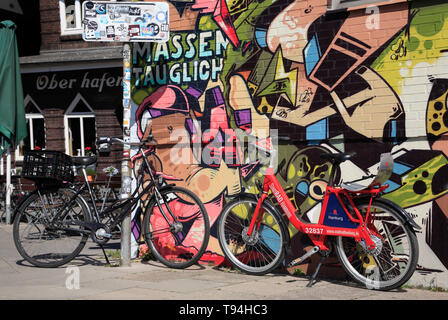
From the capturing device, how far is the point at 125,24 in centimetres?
719

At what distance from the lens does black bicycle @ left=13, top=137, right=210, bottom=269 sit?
7043mm

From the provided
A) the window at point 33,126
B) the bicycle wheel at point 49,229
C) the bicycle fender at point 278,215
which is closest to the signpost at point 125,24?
the bicycle wheel at point 49,229

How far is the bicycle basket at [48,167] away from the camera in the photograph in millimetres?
7117

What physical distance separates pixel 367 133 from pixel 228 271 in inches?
84.3

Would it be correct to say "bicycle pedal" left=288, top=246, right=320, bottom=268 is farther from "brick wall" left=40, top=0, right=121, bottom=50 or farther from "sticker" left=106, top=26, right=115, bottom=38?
"brick wall" left=40, top=0, right=121, bottom=50

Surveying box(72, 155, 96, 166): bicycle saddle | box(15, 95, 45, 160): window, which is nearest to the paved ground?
box(72, 155, 96, 166): bicycle saddle

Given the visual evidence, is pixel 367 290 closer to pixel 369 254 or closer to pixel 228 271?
pixel 369 254

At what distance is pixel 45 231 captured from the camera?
720 cm

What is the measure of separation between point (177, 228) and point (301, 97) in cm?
196

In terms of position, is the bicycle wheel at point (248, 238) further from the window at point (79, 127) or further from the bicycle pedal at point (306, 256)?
the window at point (79, 127)

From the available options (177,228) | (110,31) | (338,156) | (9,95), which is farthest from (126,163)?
(9,95)

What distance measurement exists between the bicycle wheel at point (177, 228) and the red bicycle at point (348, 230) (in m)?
0.43

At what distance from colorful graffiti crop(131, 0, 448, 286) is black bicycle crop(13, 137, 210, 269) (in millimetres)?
527
